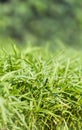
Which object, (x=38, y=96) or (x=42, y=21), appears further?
(x=42, y=21)

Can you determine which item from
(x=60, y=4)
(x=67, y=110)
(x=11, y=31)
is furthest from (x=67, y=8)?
(x=67, y=110)

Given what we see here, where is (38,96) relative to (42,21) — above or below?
below

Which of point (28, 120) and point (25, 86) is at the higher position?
point (25, 86)

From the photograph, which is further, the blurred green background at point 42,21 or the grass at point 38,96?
the blurred green background at point 42,21

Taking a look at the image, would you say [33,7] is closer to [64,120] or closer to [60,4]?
[60,4]
